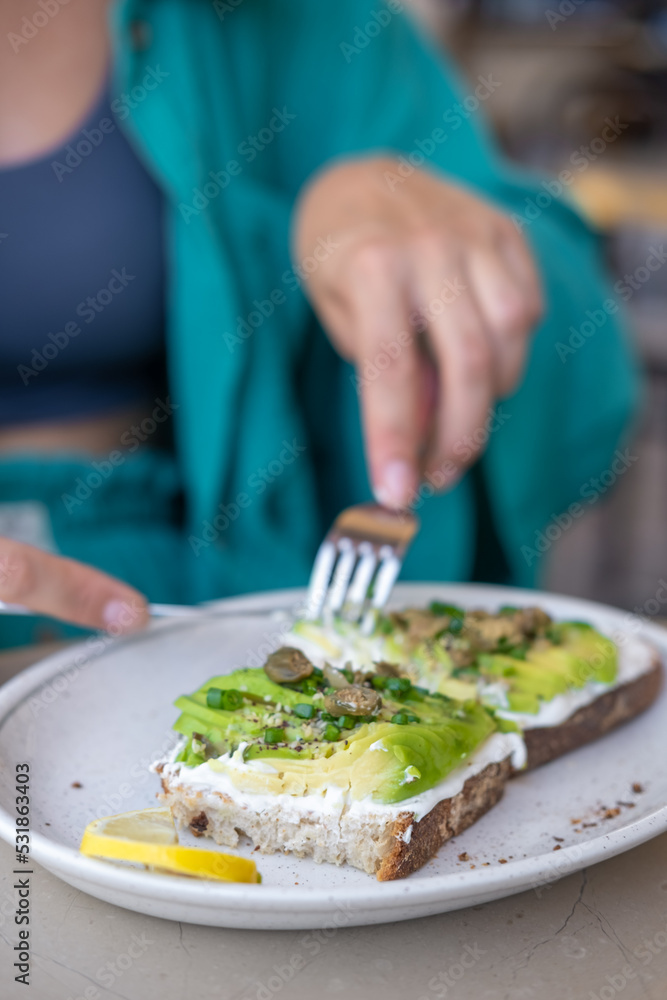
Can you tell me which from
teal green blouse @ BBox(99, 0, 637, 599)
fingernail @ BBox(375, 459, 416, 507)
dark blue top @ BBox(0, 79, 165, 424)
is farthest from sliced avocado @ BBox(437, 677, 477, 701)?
dark blue top @ BBox(0, 79, 165, 424)

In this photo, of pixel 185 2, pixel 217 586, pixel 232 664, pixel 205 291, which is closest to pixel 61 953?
pixel 232 664

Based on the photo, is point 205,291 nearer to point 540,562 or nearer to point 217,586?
point 217,586

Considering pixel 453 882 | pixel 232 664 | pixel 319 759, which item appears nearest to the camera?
pixel 453 882

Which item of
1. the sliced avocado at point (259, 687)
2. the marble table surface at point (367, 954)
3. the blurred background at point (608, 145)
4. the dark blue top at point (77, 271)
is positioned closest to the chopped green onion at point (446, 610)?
the sliced avocado at point (259, 687)

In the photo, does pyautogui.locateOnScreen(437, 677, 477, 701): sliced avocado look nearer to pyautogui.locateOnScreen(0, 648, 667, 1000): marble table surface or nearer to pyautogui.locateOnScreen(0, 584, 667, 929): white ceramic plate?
pyautogui.locateOnScreen(0, 584, 667, 929): white ceramic plate

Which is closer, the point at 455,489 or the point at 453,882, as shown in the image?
the point at 453,882

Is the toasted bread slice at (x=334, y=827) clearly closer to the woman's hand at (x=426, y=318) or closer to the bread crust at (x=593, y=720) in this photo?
the bread crust at (x=593, y=720)
